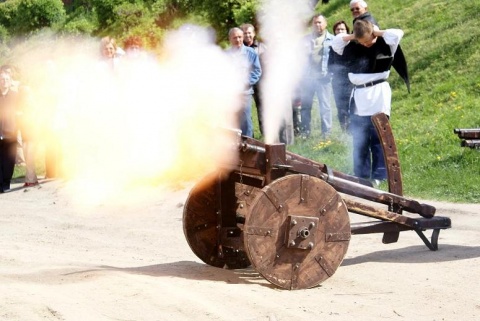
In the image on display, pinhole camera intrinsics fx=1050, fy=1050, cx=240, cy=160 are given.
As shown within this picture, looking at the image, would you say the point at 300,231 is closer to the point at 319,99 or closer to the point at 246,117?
the point at 246,117

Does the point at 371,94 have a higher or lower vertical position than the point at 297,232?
higher

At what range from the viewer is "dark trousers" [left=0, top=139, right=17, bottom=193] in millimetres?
15039

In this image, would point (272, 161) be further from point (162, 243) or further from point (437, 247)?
point (162, 243)

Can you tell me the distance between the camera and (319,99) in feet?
47.0

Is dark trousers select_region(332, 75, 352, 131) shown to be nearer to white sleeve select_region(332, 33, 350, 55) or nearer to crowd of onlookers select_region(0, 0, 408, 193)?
crowd of onlookers select_region(0, 0, 408, 193)

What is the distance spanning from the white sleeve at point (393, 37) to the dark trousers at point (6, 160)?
6627mm

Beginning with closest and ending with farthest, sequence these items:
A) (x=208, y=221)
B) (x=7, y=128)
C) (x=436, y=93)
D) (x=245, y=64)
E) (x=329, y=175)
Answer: (x=329, y=175), (x=208, y=221), (x=245, y=64), (x=7, y=128), (x=436, y=93)

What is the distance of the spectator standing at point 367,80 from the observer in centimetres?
1057

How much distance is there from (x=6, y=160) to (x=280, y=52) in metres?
5.17

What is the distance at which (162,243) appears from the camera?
9867 mm

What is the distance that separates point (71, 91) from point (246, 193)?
7979 millimetres

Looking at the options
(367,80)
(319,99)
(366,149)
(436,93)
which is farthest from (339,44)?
(436,93)

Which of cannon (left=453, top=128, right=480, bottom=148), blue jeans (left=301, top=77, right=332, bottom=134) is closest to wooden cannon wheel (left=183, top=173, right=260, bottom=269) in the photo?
cannon (left=453, top=128, right=480, bottom=148)

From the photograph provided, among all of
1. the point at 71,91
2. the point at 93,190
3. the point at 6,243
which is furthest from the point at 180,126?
the point at 6,243
